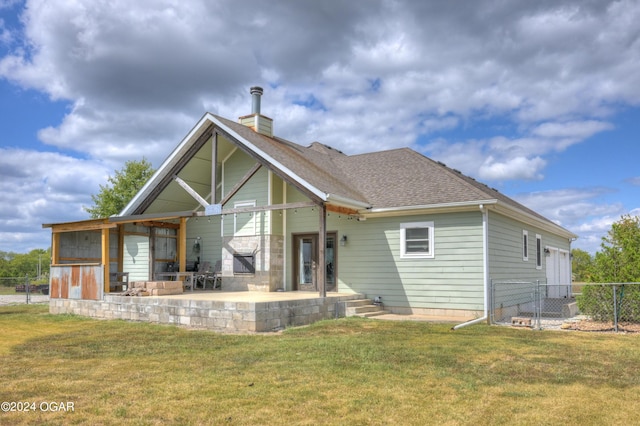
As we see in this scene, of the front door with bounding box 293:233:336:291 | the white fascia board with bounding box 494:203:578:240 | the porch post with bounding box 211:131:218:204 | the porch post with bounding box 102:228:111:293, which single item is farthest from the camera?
the front door with bounding box 293:233:336:291

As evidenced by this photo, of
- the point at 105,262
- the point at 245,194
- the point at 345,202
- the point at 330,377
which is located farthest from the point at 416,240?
the point at 105,262

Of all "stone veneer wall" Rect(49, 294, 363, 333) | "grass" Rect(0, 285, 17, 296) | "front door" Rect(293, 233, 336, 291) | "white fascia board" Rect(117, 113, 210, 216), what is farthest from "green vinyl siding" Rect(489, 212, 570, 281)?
"grass" Rect(0, 285, 17, 296)

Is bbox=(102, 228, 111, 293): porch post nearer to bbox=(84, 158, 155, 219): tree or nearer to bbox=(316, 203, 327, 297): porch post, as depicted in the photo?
bbox=(316, 203, 327, 297): porch post

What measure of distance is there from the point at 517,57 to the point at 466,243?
547 cm

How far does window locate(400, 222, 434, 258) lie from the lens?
13352mm

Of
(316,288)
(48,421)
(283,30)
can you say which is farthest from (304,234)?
(48,421)

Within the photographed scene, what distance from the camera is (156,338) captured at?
32.2 ft

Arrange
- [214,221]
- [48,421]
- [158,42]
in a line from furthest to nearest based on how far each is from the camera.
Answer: [214,221] → [158,42] → [48,421]

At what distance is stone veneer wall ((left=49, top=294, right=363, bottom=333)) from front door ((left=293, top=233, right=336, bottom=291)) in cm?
150

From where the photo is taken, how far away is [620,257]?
1213cm

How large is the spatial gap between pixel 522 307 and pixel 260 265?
8412 millimetres

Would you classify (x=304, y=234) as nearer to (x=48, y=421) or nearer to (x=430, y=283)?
(x=430, y=283)

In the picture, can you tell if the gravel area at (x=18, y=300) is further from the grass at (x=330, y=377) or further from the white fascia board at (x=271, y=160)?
the white fascia board at (x=271, y=160)

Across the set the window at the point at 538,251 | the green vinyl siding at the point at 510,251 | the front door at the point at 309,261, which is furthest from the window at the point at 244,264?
the window at the point at 538,251
